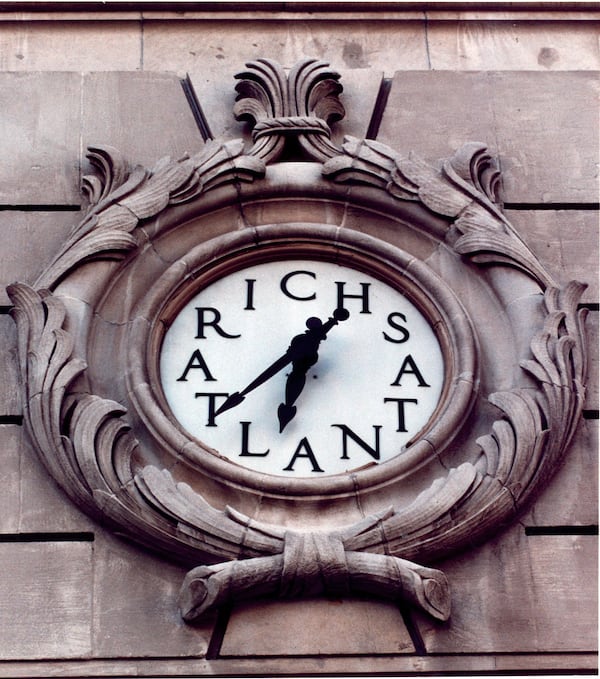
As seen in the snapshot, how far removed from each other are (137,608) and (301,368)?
165 cm

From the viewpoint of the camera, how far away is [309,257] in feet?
41.6

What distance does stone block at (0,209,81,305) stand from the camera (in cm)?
1250

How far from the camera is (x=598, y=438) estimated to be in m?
12.1

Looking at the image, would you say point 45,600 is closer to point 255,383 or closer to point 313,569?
point 313,569

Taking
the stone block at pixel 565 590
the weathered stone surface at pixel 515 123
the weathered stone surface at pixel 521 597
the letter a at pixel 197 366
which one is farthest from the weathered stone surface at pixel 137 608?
the weathered stone surface at pixel 515 123

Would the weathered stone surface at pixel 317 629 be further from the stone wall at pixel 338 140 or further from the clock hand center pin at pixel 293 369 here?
the clock hand center pin at pixel 293 369

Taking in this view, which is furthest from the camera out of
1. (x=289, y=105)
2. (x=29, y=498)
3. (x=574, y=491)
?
(x=289, y=105)

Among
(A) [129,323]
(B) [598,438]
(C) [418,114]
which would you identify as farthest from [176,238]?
(B) [598,438]

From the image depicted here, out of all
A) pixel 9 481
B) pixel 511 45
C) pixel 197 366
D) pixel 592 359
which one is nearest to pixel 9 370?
pixel 9 481

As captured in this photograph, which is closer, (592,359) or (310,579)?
(310,579)

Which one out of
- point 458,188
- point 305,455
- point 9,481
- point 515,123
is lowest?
point 9,481

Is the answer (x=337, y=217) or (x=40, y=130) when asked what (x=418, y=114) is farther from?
(x=40, y=130)

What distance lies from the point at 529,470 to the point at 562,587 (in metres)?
0.65

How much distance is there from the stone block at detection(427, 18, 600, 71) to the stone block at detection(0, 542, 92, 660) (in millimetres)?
3949
